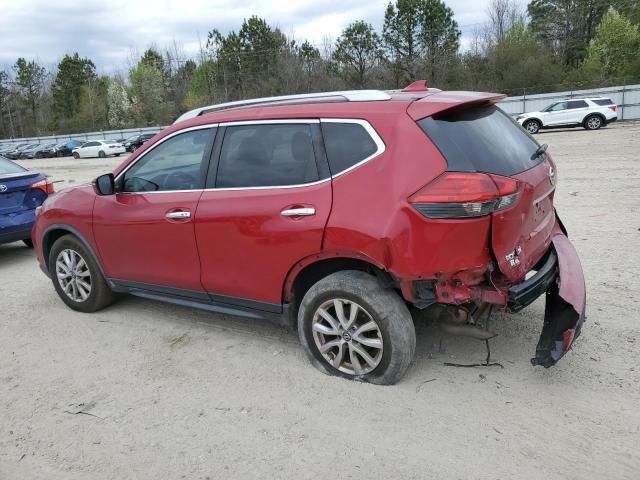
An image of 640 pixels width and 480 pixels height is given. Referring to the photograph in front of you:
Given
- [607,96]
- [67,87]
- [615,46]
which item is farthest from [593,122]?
[67,87]

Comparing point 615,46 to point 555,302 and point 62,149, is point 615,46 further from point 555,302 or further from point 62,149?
point 555,302

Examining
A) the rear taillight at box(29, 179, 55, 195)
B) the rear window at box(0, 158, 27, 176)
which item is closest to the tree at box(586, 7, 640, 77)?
the rear taillight at box(29, 179, 55, 195)

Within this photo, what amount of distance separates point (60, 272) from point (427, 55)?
54.6 m

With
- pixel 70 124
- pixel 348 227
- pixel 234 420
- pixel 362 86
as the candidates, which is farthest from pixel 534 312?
pixel 70 124

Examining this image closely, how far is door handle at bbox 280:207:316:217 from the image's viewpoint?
3.43 m

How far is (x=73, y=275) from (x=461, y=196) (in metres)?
3.76

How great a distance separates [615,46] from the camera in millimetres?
47594

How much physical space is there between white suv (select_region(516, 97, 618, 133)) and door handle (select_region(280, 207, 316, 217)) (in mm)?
23220

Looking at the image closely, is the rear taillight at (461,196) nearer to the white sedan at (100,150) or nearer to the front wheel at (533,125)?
the front wheel at (533,125)

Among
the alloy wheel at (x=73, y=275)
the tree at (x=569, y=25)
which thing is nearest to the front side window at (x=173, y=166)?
the alloy wheel at (x=73, y=275)

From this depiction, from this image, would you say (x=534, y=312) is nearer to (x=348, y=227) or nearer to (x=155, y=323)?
(x=348, y=227)

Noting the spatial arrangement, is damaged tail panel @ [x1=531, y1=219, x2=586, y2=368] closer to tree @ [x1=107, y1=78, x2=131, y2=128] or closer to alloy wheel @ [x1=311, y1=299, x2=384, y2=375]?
alloy wheel @ [x1=311, y1=299, x2=384, y2=375]

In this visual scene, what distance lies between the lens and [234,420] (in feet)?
10.7

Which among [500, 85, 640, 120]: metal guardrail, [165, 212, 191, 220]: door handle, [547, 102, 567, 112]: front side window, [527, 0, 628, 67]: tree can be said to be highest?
[527, 0, 628, 67]: tree
